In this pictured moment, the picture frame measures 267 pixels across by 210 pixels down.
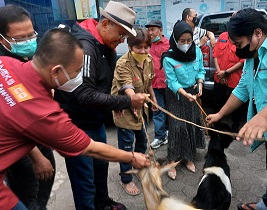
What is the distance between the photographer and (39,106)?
1.30m

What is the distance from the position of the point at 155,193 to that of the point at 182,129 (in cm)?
187

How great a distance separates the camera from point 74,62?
4.84 feet

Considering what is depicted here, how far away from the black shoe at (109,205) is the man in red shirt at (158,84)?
138cm

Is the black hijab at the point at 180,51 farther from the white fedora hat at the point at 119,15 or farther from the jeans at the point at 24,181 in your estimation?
the jeans at the point at 24,181

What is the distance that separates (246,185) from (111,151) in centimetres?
221

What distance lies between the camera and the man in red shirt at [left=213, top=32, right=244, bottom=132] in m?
3.79

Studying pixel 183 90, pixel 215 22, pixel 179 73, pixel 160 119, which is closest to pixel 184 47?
pixel 179 73

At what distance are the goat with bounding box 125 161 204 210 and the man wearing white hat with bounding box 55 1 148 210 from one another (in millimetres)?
605

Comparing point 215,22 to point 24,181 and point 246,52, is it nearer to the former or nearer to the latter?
point 246,52

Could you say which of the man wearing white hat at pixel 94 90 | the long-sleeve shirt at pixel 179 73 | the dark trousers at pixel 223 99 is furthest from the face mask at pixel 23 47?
the dark trousers at pixel 223 99

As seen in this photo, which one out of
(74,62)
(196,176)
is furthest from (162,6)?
(74,62)

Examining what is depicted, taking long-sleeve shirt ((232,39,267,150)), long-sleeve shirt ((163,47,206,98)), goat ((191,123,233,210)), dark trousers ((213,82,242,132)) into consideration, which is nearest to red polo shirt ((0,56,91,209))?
goat ((191,123,233,210))

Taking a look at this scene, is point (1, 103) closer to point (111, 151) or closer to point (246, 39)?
point (111, 151)

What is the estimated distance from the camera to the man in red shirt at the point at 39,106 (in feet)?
4.23
